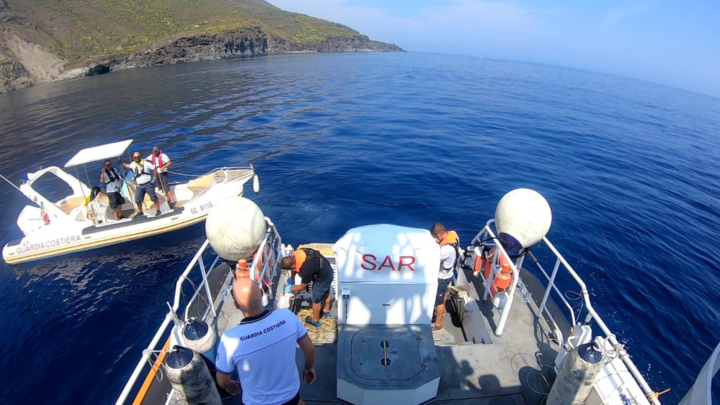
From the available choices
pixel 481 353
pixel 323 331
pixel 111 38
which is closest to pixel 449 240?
pixel 481 353

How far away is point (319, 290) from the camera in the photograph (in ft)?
21.4

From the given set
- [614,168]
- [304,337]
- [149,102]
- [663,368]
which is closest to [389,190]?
[663,368]

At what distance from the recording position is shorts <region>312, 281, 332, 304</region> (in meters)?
6.50

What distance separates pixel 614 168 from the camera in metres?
22.6

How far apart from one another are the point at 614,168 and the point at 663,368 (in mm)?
17521

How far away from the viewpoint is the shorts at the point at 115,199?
12.9 m

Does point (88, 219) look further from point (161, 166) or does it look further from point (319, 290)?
point (319, 290)

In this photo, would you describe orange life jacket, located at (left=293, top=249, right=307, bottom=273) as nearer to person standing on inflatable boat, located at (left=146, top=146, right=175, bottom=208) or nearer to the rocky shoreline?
person standing on inflatable boat, located at (left=146, top=146, right=175, bottom=208)

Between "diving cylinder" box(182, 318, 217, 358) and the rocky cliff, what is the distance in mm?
70538

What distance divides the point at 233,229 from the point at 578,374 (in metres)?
5.75

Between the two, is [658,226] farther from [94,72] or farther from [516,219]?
[94,72]

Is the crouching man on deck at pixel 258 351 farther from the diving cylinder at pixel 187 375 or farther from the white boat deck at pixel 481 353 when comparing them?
the white boat deck at pixel 481 353

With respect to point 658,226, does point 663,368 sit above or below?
below

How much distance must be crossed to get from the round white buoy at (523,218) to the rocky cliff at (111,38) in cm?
7288
